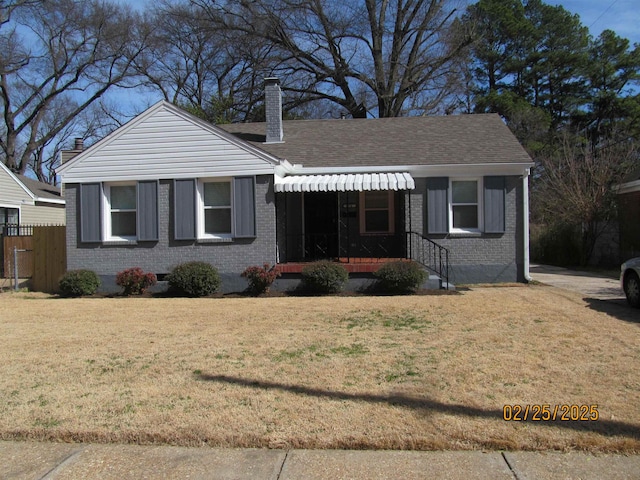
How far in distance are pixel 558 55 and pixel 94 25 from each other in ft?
100

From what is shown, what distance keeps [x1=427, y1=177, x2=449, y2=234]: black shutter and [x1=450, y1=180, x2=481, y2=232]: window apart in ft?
1.14

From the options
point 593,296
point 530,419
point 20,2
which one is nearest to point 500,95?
point 593,296

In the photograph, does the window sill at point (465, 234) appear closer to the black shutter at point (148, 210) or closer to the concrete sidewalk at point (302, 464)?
the black shutter at point (148, 210)

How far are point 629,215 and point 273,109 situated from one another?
13.2 m

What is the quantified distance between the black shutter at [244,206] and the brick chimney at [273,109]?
330 centimetres

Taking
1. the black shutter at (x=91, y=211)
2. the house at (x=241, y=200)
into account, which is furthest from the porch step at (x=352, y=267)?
the black shutter at (x=91, y=211)

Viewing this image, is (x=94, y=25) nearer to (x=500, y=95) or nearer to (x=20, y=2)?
(x=20, y=2)

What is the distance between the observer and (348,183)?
42.9ft

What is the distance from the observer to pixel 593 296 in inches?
449

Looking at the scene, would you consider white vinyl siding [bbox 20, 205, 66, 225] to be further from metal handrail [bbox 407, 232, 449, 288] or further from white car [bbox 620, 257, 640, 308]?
white car [bbox 620, 257, 640, 308]

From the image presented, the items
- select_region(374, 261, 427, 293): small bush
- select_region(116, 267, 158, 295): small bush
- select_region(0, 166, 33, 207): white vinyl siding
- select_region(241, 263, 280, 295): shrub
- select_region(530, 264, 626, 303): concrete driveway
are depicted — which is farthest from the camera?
select_region(0, 166, 33, 207): white vinyl siding

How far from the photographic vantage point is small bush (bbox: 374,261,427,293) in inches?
472

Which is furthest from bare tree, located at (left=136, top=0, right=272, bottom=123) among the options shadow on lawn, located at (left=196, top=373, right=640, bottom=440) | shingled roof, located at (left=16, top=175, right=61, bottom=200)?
shadow on lawn, located at (left=196, top=373, right=640, bottom=440)

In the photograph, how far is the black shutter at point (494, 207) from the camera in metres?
13.8
